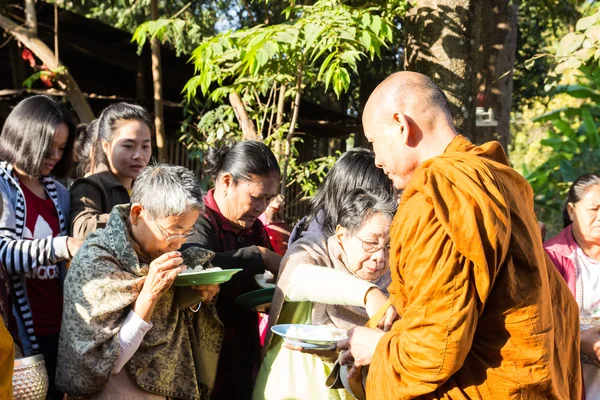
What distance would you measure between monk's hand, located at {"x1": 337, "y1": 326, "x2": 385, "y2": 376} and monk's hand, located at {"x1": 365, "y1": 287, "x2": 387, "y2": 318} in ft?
0.95

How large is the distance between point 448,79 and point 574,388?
3.22 m

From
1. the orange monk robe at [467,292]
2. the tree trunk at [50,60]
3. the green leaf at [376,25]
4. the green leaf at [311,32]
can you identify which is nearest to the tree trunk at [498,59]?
the green leaf at [376,25]

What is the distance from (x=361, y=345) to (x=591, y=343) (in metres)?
1.81

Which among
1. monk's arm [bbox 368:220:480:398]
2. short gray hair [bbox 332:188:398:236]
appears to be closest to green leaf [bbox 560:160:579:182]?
short gray hair [bbox 332:188:398:236]

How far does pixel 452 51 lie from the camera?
17.9 ft

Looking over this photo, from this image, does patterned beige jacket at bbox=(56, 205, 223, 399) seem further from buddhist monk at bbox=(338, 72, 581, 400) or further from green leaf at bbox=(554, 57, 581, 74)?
green leaf at bbox=(554, 57, 581, 74)

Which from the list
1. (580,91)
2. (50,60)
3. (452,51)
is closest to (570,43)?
(452,51)

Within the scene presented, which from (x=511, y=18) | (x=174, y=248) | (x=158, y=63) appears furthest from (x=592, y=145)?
(x=174, y=248)

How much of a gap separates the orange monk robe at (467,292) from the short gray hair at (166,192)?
3.50ft

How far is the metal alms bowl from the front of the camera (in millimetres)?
2764

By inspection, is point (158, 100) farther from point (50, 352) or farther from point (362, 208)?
point (362, 208)

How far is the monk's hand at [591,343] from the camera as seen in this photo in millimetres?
3785

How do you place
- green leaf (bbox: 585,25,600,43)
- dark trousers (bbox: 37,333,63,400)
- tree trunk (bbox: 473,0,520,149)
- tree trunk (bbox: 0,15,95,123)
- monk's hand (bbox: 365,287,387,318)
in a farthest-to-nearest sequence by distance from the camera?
tree trunk (bbox: 473,0,520,149)
tree trunk (bbox: 0,15,95,123)
green leaf (bbox: 585,25,600,43)
dark trousers (bbox: 37,333,63,400)
monk's hand (bbox: 365,287,387,318)

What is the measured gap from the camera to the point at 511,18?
9.02 metres
